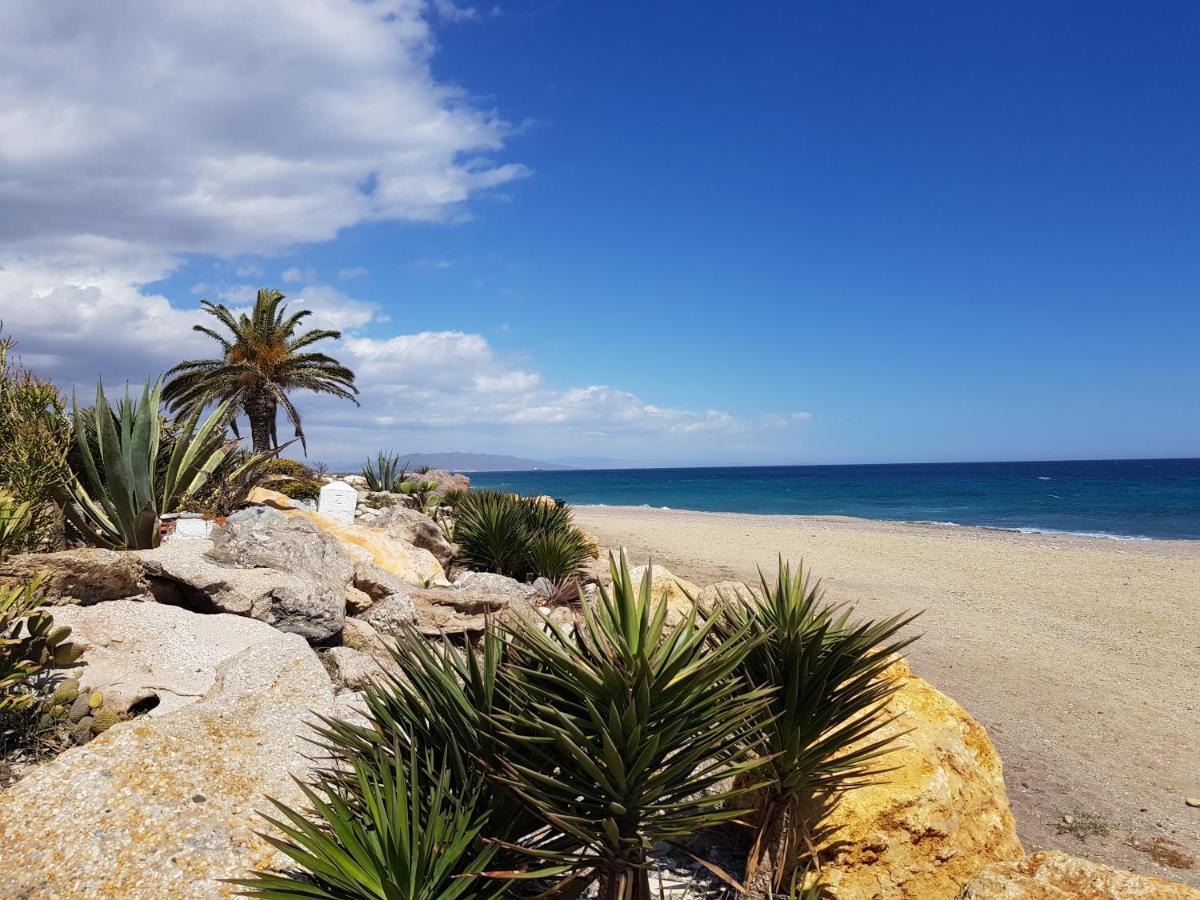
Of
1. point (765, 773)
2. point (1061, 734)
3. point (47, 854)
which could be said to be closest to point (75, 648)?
point (47, 854)

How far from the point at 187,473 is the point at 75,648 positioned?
569 cm

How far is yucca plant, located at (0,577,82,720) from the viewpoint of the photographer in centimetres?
392

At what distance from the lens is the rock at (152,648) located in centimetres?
453

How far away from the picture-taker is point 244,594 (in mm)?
5988

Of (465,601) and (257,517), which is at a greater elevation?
(257,517)

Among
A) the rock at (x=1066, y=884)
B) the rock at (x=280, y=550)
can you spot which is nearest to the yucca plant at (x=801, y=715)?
the rock at (x=1066, y=884)

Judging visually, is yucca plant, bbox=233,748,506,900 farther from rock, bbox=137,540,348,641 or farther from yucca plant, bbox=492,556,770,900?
rock, bbox=137,540,348,641

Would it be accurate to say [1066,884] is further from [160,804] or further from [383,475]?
[383,475]

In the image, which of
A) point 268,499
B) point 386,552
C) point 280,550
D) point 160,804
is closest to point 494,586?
point 386,552

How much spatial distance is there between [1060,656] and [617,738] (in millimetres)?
10277

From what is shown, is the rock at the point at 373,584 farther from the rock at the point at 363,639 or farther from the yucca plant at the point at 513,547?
the yucca plant at the point at 513,547

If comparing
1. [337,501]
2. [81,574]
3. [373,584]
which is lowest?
[373,584]

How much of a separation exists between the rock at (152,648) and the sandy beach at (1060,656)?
4114 millimetres

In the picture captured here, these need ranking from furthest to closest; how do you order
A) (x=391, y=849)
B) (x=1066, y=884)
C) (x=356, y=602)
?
(x=356, y=602) < (x=1066, y=884) < (x=391, y=849)
